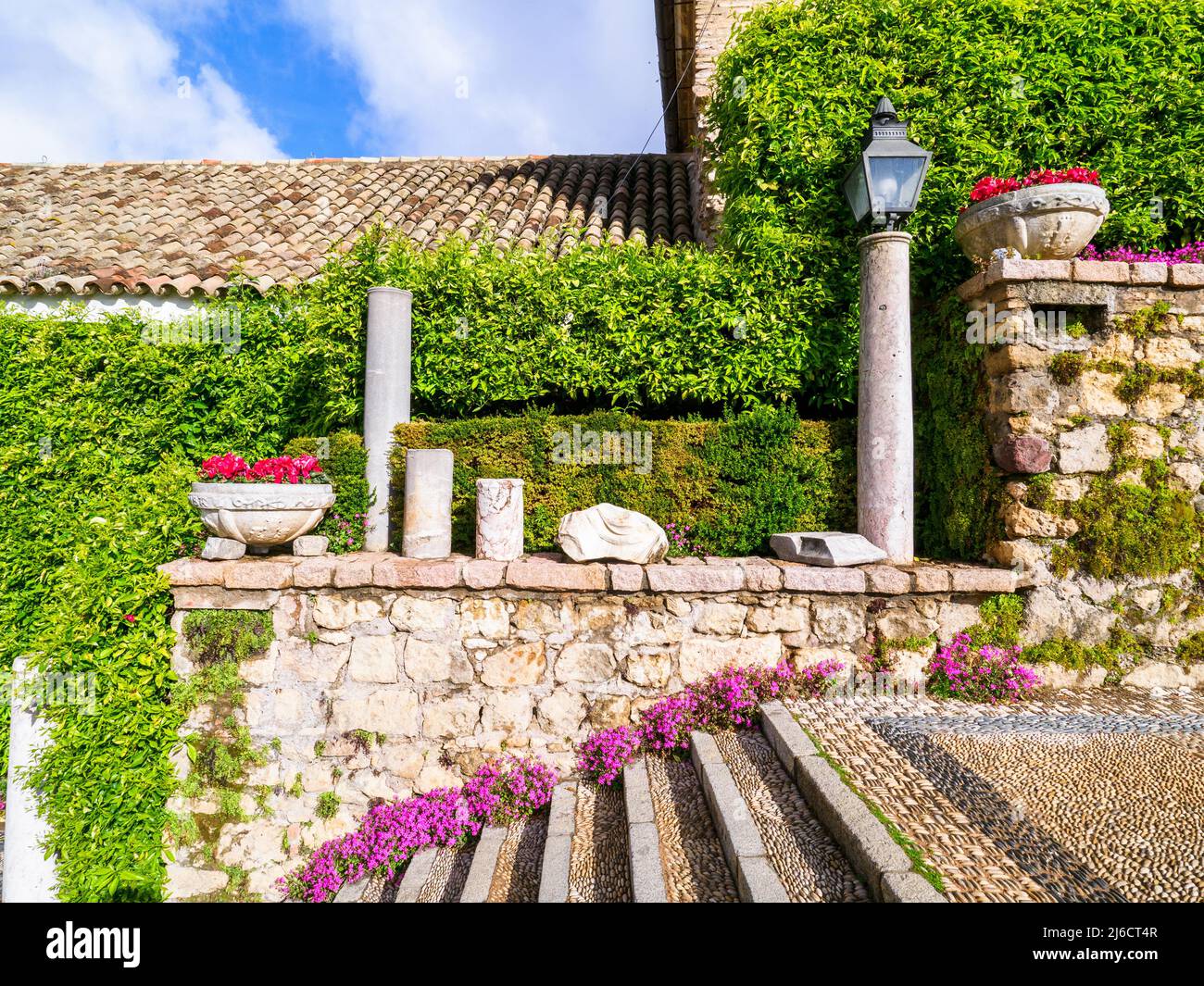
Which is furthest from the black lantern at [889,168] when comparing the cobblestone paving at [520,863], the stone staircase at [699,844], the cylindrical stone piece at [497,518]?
the cobblestone paving at [520,863]

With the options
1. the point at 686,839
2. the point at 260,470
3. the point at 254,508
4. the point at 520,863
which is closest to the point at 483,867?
the point at 520,863

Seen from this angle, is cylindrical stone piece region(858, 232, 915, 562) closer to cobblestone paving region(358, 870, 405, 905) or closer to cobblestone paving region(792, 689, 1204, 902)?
cobblestone paving region(792, 689, 1204, 902)

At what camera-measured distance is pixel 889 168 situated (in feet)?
14.8

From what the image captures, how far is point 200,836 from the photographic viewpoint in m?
4.14

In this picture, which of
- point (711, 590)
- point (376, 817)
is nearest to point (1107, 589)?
point (711, 590)

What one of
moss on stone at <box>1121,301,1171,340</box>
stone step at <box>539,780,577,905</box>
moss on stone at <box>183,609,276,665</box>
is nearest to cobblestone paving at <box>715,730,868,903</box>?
stone step at <box>539,780,577,905</box>

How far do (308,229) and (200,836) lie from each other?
307 inches

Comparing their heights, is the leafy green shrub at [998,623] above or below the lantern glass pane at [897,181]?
below

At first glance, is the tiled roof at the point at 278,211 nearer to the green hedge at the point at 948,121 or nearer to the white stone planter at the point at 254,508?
the green hedge at the point at 948,121

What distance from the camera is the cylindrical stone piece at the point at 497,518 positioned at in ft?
14.3

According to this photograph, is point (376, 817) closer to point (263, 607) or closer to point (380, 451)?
point (263, 607)

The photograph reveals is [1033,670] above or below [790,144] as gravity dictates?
below

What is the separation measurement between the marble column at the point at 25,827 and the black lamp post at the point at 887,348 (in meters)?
5.52

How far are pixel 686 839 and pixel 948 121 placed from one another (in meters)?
5.78
